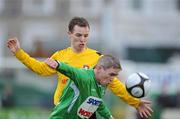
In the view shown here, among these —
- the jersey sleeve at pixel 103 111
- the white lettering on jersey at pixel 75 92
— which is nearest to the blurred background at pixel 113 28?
the jersey sleeve at pixel 103 111

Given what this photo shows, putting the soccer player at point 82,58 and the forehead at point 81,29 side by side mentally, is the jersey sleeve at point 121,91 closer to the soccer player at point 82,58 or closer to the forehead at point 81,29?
the soccer player at point 82,58

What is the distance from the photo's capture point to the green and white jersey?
10398 mm

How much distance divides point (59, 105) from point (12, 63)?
19166 mm

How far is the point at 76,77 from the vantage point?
33.7 ft

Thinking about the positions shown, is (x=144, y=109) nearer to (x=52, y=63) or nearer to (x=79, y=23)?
(x=79, y=23)

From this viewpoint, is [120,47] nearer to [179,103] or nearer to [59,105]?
[179,103]

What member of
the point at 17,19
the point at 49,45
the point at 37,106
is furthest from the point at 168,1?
the point at 37,106

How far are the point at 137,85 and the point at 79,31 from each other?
3.48 feet

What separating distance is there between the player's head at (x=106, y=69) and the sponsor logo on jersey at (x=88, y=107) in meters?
0.27

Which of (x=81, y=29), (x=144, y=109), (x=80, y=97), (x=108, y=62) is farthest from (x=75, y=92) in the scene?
(x=144, y=109)

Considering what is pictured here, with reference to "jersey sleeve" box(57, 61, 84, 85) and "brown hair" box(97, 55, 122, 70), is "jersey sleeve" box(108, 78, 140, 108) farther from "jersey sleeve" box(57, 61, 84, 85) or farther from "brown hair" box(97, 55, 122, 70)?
"jersey sleeve" box(57, 61, 84, 85)

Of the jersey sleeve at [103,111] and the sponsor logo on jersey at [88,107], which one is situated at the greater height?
the sponsor logo on jersey at [88,107]

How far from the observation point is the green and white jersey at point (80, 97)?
409 inches

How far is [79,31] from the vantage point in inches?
444
